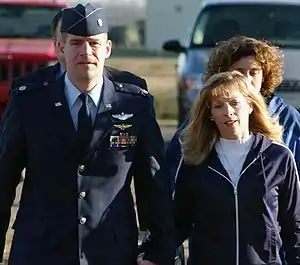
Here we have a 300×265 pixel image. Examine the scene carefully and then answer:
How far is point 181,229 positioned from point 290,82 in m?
7.14

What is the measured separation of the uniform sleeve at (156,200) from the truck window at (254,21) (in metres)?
7.38

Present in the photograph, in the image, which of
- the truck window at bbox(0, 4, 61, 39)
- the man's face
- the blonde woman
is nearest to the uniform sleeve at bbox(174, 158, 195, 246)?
the blonde woman

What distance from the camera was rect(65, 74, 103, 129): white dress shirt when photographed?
13.2ft

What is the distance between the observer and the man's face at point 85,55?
389 centimetres

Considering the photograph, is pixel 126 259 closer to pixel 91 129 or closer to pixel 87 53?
pixel 91 129

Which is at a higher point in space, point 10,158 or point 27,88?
point 27,88

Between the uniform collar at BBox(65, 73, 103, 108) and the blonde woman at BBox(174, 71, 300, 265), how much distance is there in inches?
19.2

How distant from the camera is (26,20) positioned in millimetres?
13281

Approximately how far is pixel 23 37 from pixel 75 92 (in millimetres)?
9182

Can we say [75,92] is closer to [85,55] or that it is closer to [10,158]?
[85,55]

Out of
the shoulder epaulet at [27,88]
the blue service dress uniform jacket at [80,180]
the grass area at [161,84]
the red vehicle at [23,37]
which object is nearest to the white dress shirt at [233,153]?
the blue service dress uniform jacket at [80,180]

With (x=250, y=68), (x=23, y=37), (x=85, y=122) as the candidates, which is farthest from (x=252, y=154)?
(x=23, y=37)

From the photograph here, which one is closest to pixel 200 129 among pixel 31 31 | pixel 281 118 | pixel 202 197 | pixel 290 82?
pixel 202 197

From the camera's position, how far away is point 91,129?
400cm
